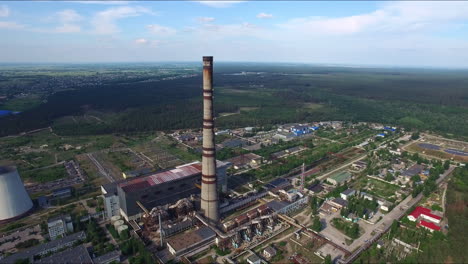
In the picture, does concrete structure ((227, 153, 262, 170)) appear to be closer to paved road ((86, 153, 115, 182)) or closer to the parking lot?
paved road ((86, 153, 115, 182))

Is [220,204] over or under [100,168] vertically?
over

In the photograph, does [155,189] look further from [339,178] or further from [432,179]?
[432,179]

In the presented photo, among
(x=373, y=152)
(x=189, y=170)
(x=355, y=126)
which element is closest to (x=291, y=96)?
(x=355, y=126)

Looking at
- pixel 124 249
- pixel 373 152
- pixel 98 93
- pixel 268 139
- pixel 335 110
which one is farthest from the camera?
pixel 98 93

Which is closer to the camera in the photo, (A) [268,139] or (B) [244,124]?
(A) [268,139]

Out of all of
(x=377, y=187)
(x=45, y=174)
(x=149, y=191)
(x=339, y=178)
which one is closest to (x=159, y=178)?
(x=149, y=191)

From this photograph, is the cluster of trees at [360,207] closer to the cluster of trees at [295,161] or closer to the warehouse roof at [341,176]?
the warehouse roof at [341,176]

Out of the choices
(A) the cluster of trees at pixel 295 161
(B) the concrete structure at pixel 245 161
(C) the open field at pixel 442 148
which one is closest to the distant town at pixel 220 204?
(A) the cluster of trees at pixel 295 161

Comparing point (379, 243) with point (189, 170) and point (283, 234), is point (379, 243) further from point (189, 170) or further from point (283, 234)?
point (189, 170)
